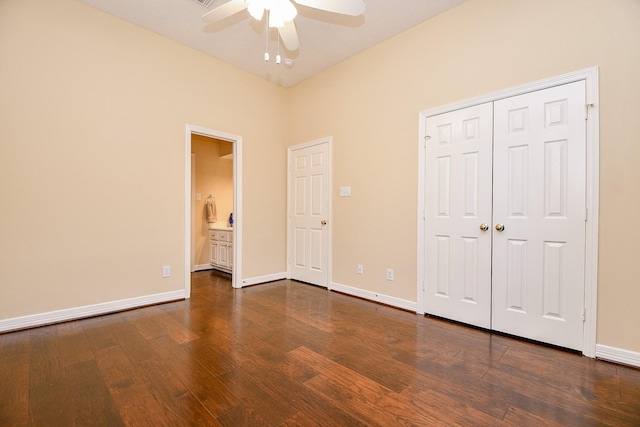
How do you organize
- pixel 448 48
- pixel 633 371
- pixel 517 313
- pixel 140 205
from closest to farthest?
pixel 633 371 < pixel 517 313 < pixel 448 48 < pixel 140 205

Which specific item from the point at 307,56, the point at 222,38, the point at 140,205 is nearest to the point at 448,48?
the point at 307,56

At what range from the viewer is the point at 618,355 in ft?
6.76

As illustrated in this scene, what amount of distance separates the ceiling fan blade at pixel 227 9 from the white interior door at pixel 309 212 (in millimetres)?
2103

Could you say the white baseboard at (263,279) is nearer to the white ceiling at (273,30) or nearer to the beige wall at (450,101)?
the beige wall at (450,101)

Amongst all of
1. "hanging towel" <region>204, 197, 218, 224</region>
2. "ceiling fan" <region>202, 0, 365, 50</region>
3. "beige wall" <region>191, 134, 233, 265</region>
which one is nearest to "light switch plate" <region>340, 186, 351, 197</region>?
"ceiling fan" <region>202, 0, 365, 50</region>

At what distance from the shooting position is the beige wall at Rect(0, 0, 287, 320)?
259 centimetres

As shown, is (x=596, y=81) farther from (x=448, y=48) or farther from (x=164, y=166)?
(x=164, y=166)

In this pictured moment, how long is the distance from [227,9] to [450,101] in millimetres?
2190

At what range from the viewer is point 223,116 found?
3.98 metres

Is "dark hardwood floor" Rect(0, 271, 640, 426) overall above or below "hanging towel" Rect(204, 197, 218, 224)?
below

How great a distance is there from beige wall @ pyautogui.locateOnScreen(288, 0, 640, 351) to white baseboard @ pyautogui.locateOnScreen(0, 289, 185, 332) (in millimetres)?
2223

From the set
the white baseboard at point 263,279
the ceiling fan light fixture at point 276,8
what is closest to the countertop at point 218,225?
the white baseboard at point 263,279

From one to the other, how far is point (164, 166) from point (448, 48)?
A: 3414mm

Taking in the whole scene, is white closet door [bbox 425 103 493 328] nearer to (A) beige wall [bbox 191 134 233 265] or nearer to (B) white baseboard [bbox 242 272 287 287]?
(B) white baseboard [bbox 242 272 287 287]
